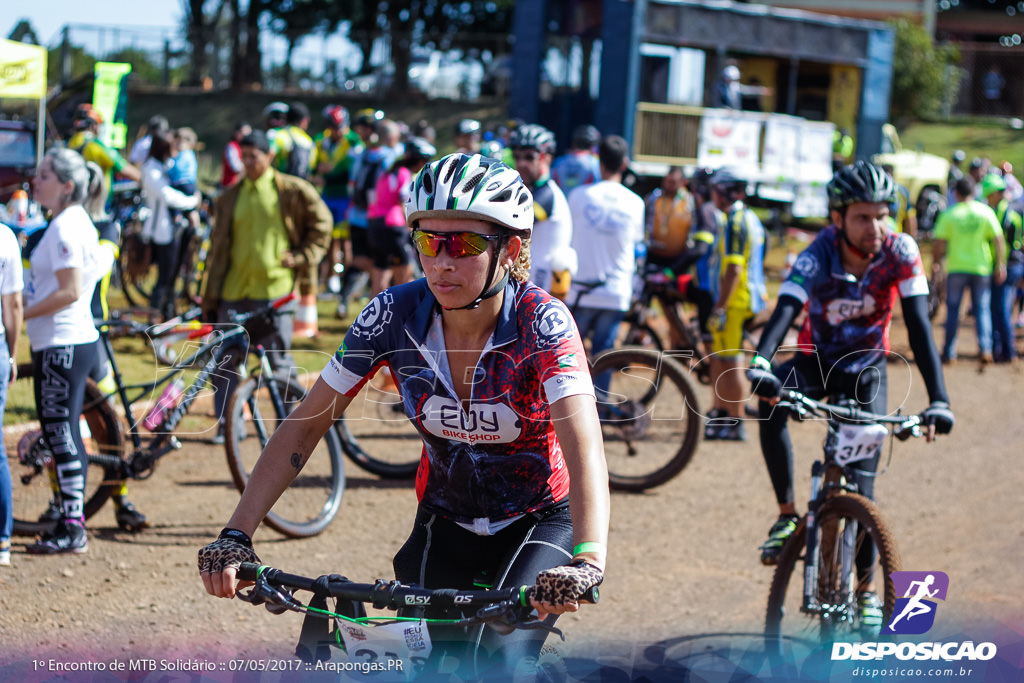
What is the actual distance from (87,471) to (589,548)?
4412 millimetres

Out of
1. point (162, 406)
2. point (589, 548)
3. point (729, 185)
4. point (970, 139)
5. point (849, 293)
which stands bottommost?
point (162, 406)

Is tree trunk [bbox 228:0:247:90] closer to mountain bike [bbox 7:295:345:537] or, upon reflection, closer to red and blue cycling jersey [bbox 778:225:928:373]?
mountain bike [bbox 7:295:345:537]

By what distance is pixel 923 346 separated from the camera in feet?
16.6

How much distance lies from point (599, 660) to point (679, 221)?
7.47 m

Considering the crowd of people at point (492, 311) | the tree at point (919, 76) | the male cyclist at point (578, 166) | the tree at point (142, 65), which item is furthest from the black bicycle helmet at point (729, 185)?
the tree at point (142, 65)

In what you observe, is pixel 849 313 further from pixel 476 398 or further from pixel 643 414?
pixel 643 414

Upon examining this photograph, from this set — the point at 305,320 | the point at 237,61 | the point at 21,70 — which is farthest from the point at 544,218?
the point at 237,61

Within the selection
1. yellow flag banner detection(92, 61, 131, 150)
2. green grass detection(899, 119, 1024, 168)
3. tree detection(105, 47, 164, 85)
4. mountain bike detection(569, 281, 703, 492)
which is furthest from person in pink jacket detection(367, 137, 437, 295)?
tree detection(105, 47, 164, 85)

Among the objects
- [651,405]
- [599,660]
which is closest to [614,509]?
[651,405]

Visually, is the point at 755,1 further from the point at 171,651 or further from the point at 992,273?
the point at 171,651

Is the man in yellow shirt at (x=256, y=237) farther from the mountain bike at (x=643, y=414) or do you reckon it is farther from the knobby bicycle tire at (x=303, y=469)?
the mountain bike at (x=643, y=414)

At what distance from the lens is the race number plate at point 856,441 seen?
4.88 metres

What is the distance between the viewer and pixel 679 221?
468 inches

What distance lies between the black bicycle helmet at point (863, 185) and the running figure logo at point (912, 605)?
68.2 inches
